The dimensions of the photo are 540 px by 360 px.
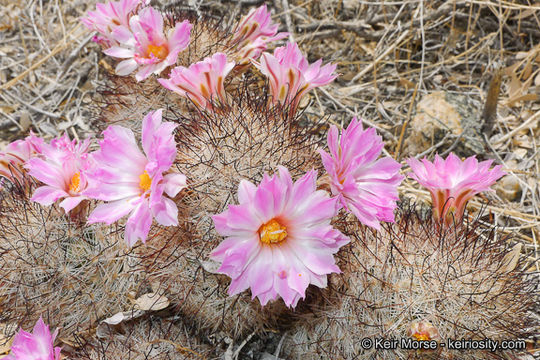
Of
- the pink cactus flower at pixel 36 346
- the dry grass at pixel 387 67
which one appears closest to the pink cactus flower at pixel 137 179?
the pink cactus flower at pixel 36 346

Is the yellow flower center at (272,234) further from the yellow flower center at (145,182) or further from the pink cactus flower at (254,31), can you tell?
the pink cactus flower at (254,31)

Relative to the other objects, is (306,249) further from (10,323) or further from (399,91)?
(399,91)

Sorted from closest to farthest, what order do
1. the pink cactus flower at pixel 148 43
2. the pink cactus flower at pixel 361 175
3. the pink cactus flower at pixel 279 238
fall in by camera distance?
1. the pink cactus flower at pixel 279 238
2. the pink cactus flower at pixel 361 175
3. the pink cactus flower at pixel 148 43

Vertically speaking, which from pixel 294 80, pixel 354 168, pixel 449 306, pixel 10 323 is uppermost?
pixel 294 80

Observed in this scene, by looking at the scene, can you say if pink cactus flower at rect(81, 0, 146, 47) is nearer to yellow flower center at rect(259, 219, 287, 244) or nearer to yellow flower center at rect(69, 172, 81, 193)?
yellow flower center at rect(69, 172, 81, 193)

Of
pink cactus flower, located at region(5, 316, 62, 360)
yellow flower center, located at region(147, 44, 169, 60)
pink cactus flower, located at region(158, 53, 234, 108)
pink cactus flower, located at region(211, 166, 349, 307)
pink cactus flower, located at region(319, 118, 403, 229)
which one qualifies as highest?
yellow flower center, located at region(147, 44, 169, 60)

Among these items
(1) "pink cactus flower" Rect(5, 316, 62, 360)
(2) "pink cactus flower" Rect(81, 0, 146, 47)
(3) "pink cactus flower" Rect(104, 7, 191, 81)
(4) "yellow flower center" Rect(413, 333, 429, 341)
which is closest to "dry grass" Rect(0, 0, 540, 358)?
(2) "pink cactus flower" Rect(81, 0, 146, 47)

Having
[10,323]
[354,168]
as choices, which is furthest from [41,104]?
[354,168]
